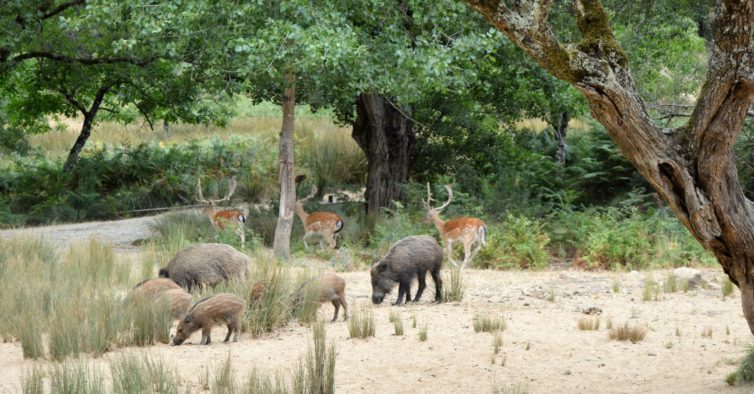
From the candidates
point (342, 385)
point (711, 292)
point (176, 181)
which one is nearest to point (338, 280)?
point (342, 385)

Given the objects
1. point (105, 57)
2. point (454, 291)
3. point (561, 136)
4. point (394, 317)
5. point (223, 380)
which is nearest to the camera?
point (223, 380)

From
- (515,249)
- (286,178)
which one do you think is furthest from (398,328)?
(515,249)

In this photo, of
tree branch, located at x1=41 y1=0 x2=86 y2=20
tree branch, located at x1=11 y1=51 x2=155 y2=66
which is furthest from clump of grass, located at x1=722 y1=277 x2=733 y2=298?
tree branch, located at x1=41 y1=0 x2=86 y2=20

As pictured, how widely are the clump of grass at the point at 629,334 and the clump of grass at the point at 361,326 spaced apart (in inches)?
94.2

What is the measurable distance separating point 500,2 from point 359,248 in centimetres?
1054

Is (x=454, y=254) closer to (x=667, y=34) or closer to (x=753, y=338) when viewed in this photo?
(x=667, y=34)

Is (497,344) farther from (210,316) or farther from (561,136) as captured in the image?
(561,136)

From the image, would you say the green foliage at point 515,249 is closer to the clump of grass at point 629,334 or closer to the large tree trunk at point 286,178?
the large tree trunk at point 286,178

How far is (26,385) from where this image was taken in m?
7.13

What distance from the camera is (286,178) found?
15.4 m

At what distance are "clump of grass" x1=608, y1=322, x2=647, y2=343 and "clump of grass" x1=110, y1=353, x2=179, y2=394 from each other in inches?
173

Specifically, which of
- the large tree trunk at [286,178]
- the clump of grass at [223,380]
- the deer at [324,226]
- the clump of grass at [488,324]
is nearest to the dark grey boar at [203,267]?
the clump of grass at [488,324]

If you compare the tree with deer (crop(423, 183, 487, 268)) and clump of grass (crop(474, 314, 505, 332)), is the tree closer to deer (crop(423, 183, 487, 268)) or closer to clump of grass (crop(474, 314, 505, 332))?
deer (crop(423, 183, 487, 268))

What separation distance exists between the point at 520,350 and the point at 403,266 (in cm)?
251
